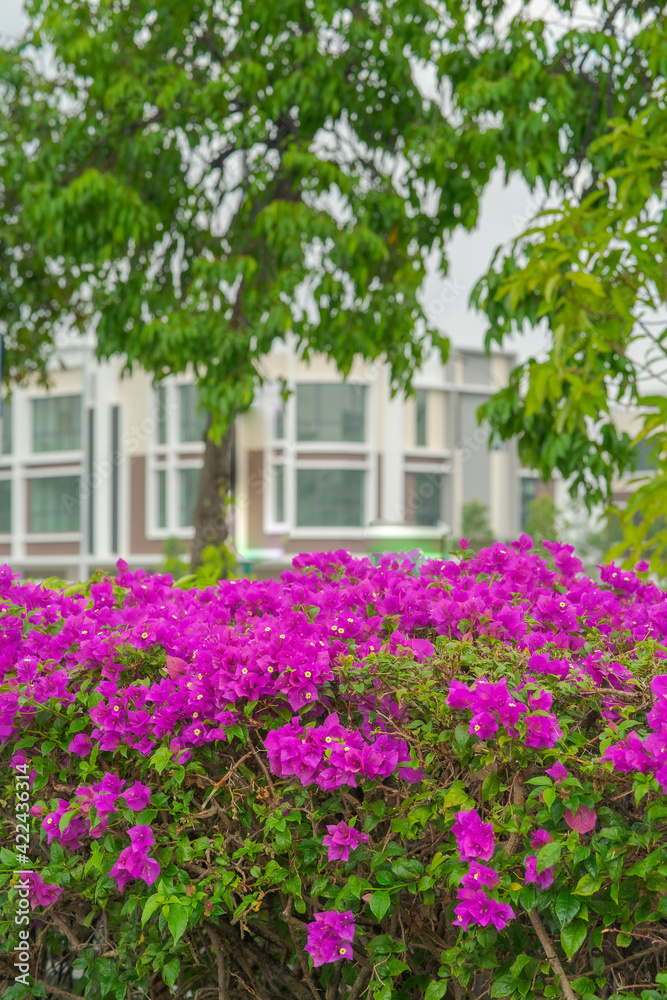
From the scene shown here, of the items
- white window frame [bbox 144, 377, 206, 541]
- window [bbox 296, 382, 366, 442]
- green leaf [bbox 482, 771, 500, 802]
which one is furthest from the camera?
window [bbox 296, 382, 366, 442]

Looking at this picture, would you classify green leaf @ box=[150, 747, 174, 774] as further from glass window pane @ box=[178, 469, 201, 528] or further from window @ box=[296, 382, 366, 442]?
glass window pane @ box=[178, 469, 201, 528]

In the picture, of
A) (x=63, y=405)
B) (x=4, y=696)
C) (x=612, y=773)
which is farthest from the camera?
(x=63, y=405)

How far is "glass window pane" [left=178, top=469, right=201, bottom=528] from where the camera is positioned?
4101 centimetres

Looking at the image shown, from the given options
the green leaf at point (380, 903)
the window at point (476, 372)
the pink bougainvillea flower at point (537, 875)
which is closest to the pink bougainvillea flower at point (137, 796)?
the green leaf at point (380, 903)

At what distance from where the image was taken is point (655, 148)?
3162 mm

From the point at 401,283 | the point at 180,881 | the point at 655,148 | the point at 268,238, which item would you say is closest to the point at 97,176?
the point at 268,238

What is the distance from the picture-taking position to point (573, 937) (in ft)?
4.20

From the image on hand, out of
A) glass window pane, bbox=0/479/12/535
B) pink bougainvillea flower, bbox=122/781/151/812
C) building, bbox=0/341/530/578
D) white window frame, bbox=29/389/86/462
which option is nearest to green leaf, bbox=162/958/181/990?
pink bougainvillea flower, bbox=122/781/151/812

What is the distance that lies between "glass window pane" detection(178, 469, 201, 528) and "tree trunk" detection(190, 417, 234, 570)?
34.3 m

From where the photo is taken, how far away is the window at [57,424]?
1698 inches

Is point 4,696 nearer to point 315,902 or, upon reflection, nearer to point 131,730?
point 131,730

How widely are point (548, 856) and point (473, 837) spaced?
0.12 m

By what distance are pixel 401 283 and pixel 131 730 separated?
4885 mm

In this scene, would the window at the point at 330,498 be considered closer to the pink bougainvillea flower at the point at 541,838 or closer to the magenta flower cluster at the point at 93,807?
the magenta flower cluster at the point at 93,807
